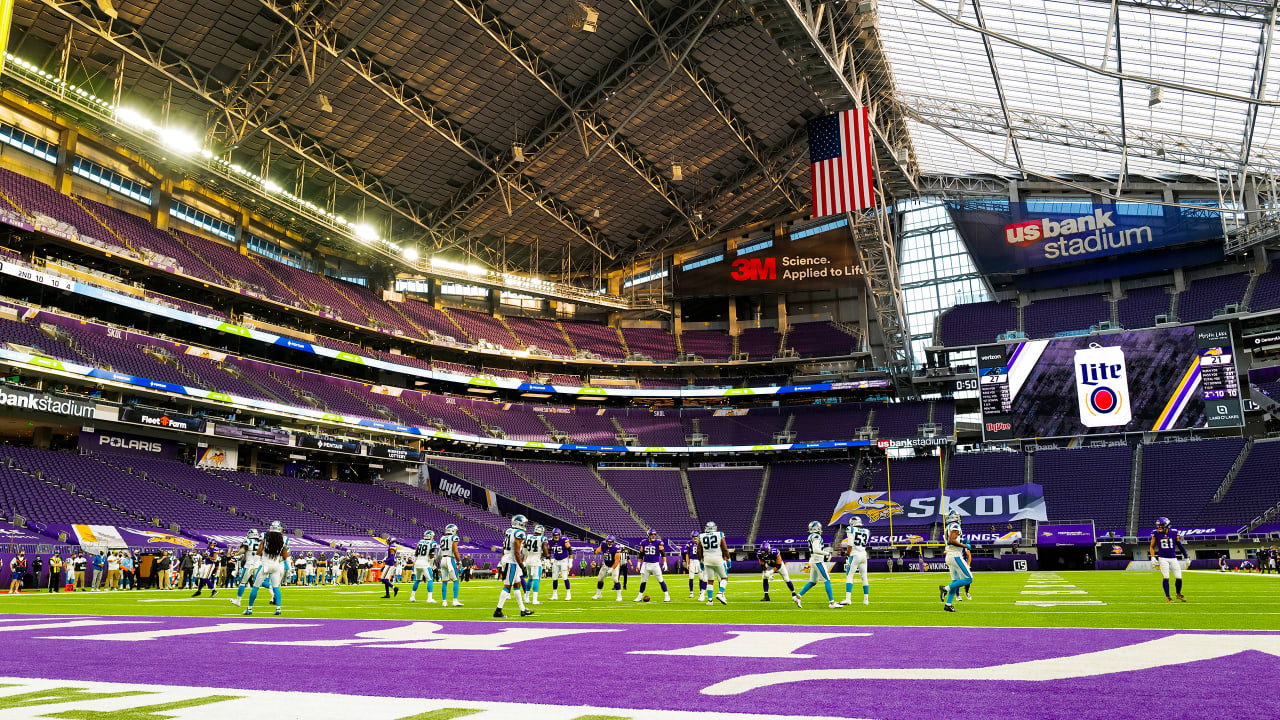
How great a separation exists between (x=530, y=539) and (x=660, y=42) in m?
28.9

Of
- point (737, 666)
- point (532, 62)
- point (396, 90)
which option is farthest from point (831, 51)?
point (737, 666)

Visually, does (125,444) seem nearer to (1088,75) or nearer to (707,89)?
(707,89)

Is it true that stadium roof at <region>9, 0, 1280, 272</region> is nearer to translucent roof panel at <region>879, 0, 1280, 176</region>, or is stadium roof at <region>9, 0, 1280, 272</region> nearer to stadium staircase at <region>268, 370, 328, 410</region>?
translucent roof panel at <region>879, 0, 1280, 176</region>

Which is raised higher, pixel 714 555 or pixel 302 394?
pixel 302 394

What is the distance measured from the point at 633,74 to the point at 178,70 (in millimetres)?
20815

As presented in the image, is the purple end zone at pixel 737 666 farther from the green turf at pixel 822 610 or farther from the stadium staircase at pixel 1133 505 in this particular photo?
the stadium staircase at pixel 1133 505

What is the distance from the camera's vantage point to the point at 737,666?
722 centimetres

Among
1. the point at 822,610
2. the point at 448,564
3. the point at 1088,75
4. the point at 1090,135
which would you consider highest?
the point at 1088,75

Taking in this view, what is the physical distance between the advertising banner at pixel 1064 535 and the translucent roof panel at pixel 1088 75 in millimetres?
19452

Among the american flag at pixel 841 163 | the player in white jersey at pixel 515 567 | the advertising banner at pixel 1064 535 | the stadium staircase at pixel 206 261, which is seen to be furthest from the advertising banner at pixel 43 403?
the advertising banner at pixel 1064 535

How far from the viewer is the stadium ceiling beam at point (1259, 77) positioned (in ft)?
90.7

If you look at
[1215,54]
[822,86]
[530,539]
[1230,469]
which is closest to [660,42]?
[822,86]

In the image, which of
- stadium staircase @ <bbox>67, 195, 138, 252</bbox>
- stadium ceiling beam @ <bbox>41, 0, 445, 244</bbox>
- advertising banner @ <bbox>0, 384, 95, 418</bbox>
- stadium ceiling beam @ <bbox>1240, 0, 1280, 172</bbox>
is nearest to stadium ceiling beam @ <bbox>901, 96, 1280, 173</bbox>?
stadium ceiling beam @ <bbox>1240, 0, 1280, 172</bbox>

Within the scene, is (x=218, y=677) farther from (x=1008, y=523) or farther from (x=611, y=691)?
(x=1008, y=523)
